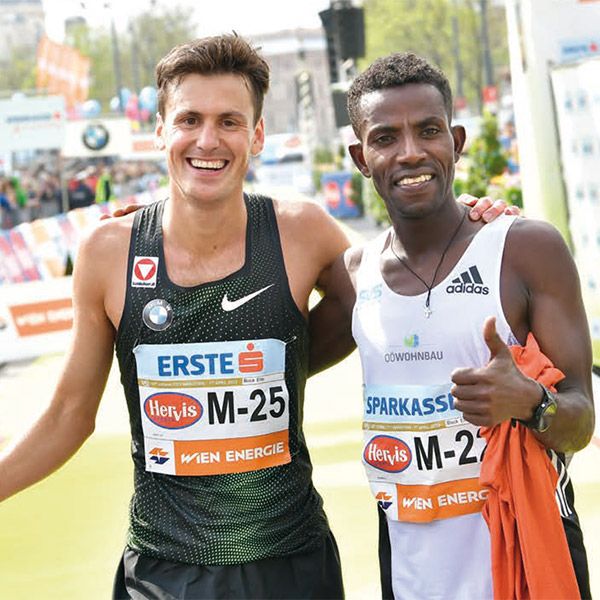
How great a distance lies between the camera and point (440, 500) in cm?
279

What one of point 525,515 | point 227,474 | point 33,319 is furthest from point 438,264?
point 33,319

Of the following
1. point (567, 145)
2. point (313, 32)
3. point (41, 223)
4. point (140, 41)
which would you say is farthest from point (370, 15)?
point (313, 32)

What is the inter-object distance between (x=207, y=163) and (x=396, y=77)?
55cm

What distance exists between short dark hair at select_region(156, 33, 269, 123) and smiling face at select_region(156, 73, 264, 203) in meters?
0.02

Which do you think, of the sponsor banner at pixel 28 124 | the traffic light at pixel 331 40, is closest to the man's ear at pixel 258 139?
the sponsor banner at pixel 28 124

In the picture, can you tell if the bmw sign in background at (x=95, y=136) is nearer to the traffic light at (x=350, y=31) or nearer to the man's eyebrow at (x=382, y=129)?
the traffic light at (x=350, y=31)

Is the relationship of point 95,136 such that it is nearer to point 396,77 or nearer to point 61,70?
point 61,70

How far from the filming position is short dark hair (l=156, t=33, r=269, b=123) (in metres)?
3.06

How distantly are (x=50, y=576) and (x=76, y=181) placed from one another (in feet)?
83.9

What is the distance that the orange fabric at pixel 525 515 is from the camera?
8.40ft

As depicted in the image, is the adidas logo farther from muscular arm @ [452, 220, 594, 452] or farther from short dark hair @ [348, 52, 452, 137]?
short dark hair @ [348, 52, 452, 137]

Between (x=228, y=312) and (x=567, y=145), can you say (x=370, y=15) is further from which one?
(x=228, y=312)

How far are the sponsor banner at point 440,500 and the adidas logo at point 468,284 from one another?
0.46 metres

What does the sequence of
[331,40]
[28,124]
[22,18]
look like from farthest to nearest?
[22,18] < [331,40] < [28,124]
